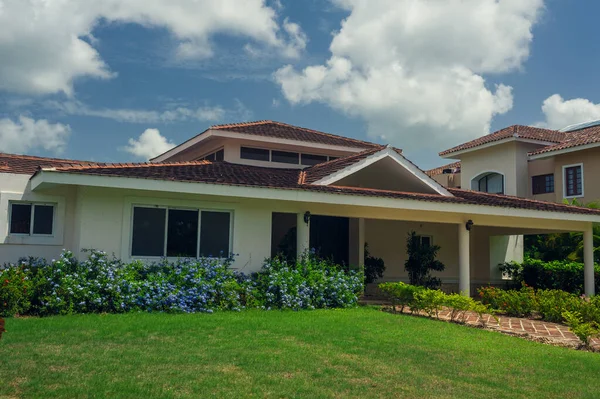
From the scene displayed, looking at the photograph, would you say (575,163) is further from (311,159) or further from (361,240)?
(361,240)

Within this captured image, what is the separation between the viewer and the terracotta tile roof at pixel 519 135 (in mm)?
31734

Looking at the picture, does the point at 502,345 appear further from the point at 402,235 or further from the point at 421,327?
the point at 402,235

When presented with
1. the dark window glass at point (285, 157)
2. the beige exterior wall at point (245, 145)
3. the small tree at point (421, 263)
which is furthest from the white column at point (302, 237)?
the dark window glass at point (285, 157)

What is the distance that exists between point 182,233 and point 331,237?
6284 mm

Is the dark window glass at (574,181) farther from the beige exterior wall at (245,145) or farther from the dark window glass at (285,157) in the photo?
the dark window glass at (285,157)

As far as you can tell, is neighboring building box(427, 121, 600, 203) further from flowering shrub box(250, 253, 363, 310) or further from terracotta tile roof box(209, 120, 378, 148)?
flowering shrub box(250, 253, 363, 310)

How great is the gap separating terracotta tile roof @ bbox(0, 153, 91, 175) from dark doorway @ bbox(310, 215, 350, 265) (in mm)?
7402

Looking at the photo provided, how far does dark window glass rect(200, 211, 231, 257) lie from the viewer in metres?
14.3

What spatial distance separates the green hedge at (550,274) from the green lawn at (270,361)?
12.5 m

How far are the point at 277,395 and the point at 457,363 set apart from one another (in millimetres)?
3233

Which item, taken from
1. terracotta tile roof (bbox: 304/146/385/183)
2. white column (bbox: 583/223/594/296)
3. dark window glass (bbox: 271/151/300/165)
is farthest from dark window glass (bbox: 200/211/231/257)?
white column (bbox: 583/223/594/296)

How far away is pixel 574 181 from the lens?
29359 millimetres

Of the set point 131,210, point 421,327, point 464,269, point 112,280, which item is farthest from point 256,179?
point 464,269

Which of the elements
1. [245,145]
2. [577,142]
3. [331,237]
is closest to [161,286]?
[331,237]
